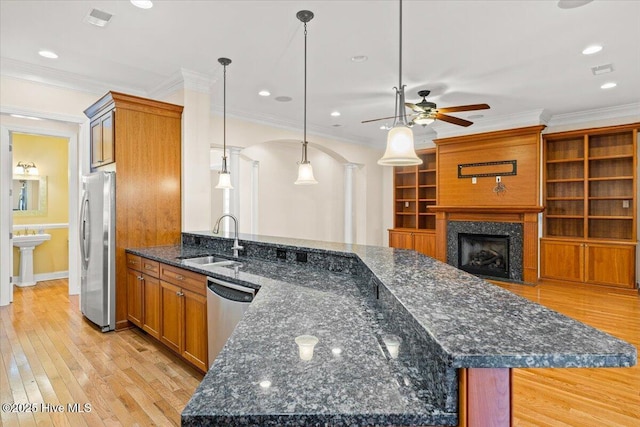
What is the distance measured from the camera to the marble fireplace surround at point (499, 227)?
233 inches

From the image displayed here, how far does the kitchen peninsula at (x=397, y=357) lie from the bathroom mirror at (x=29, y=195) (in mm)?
6539

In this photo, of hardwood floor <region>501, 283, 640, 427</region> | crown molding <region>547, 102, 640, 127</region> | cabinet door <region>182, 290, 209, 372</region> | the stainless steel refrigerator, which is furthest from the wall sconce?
crown molding <region>547, 102, 640, 127</region>

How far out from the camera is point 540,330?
958mm

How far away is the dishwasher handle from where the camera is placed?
221 centimetres

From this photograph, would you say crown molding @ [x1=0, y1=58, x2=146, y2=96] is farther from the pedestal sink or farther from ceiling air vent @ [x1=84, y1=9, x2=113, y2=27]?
the pedestal sink

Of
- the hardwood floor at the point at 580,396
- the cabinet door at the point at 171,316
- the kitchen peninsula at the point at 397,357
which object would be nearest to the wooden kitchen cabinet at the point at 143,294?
the cabinet door at the point at 171,316

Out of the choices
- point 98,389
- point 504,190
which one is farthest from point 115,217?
point 504,190

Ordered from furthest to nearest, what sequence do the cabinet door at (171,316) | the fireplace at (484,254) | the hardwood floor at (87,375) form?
the fireplace at (484,254), the cabinet door at (171,316), the hardwood floor at (87,375)

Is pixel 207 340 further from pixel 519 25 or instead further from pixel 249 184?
pixel 249 184

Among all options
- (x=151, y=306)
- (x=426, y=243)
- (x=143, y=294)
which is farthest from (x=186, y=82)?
(x=426, y=243)

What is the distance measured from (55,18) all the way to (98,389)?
3.03m

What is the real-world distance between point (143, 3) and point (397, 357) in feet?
10.3

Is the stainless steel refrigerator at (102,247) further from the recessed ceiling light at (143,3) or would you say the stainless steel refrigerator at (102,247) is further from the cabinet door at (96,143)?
the recessed ceiling light at (143,3)

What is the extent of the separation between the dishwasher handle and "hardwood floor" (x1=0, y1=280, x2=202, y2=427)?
2.44 ft
